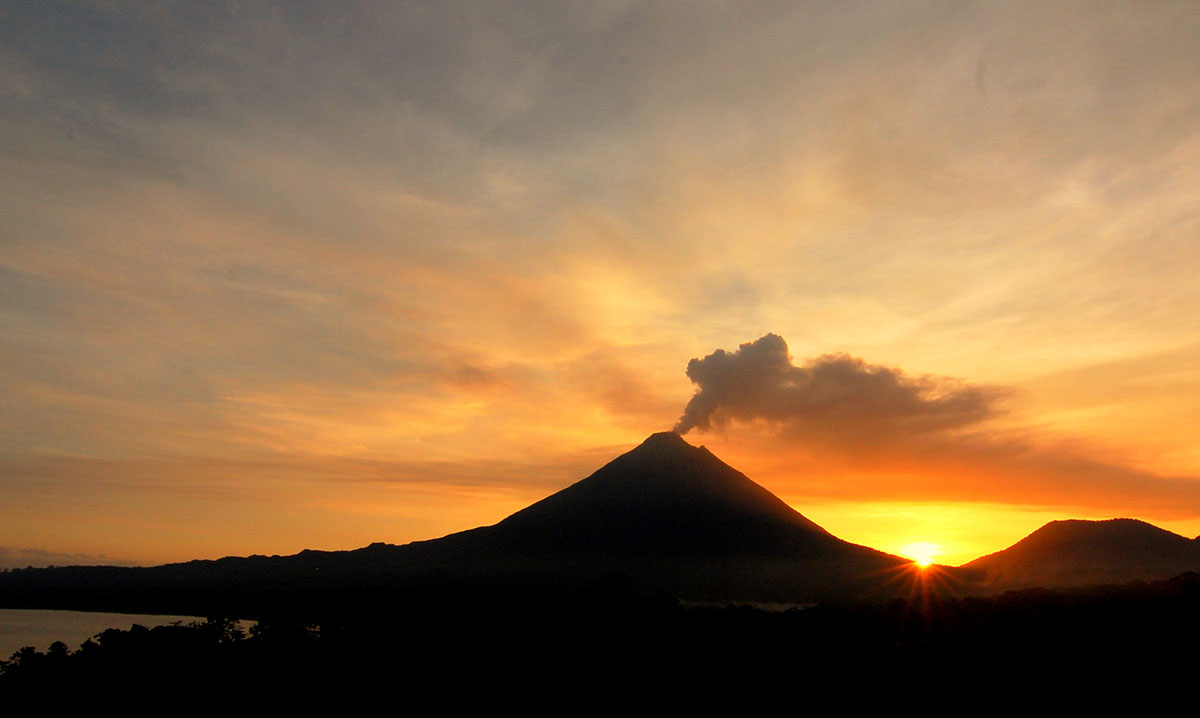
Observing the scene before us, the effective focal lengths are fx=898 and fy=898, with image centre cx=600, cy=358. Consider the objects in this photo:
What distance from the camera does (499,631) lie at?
7475 cm

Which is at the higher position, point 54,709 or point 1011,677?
point 1011,677

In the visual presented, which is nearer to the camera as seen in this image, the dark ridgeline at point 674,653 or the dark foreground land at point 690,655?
the dark ridgeline at point 674,653

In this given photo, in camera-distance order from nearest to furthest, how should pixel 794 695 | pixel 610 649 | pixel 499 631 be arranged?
1. pixel 794 695
2. pixel 610 649
3. pixel 499 631

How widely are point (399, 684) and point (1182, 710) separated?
46701 mm

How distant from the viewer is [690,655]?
63.6 meters

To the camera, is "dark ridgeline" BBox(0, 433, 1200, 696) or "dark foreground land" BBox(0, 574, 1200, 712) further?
"dark foreground land" BBox(0, 574, 1200, 712)

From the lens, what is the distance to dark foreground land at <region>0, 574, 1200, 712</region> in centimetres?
5666

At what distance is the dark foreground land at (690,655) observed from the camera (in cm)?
5666

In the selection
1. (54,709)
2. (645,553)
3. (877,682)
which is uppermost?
(645,553)

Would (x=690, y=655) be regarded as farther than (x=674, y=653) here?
No

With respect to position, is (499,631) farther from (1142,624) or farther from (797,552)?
(797,552)

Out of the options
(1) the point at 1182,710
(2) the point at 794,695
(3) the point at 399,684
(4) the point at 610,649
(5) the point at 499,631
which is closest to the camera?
(1) the point at 1182,710

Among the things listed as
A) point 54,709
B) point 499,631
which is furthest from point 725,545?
point 54,709

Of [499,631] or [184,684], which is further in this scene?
[499,631]
